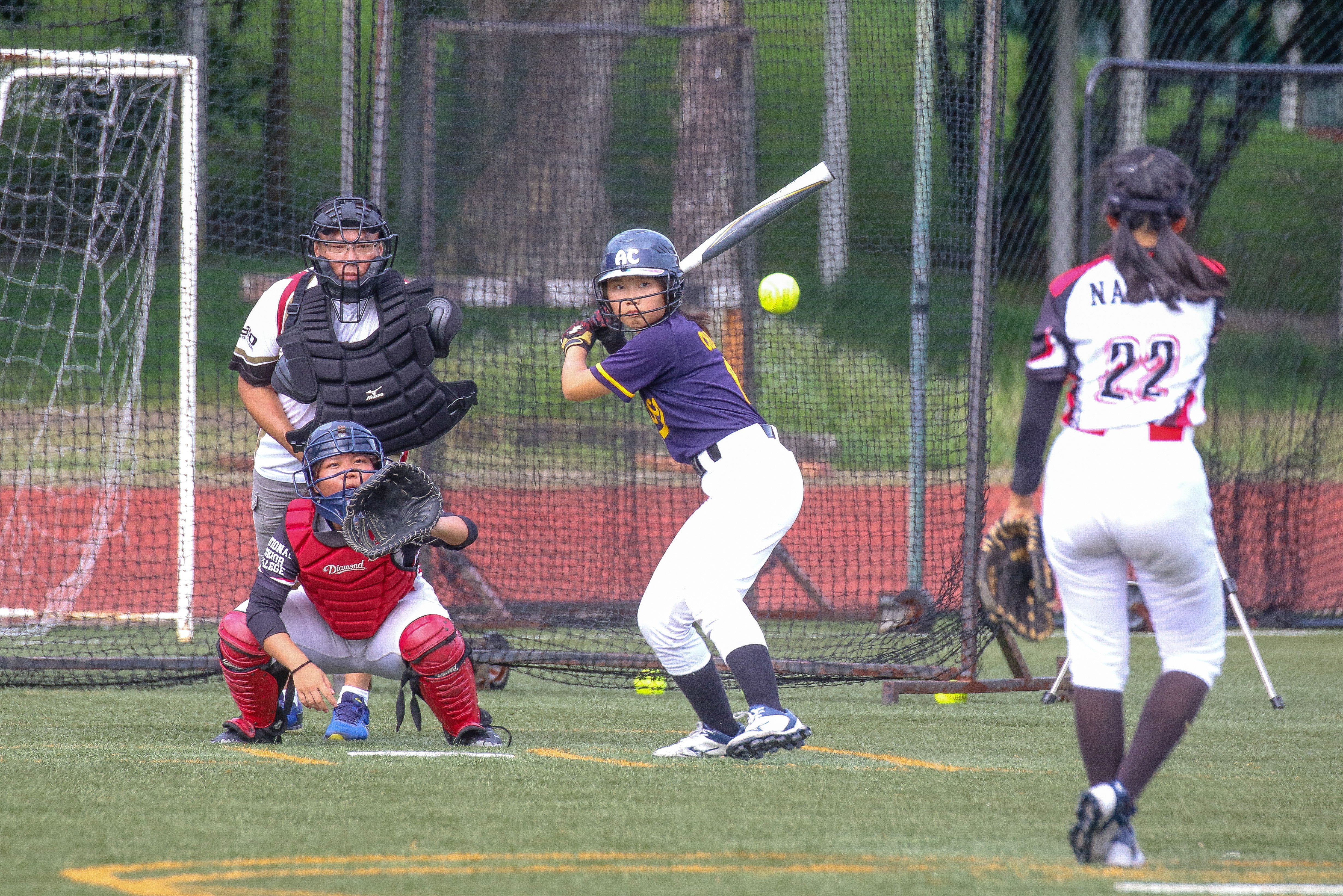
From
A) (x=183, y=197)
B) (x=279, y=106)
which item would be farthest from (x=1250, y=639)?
(x=279, y=106)

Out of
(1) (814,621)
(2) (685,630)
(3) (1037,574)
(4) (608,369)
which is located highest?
(4) (608,369)

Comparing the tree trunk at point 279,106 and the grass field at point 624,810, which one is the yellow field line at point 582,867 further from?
the tree trunk at point 279,106

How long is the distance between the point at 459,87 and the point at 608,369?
3290 millimetres

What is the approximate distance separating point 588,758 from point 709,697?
429mm

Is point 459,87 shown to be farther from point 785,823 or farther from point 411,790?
point 785,823

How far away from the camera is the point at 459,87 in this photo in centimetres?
750

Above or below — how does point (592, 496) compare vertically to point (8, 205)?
below

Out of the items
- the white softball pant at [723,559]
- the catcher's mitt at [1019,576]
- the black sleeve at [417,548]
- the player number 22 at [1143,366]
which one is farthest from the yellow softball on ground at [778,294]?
the player number 22 at [1143,366]

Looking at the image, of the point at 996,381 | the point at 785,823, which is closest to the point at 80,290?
the point at 785,823

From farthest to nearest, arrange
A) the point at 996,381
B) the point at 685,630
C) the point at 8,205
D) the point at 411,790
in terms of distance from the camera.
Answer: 1. the point at 996,381
2. the point at 8,205
3. the point at 685,630
4. the point at 411,790

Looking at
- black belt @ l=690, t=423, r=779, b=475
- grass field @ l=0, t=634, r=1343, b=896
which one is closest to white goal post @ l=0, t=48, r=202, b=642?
grass field @ l=0, t=634, r=1343, b=896

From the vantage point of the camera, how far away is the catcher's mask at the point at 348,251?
5.28 meters

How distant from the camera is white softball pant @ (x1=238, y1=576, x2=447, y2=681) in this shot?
4.90 m

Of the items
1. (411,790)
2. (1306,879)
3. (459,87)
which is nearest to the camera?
(1306,879)
